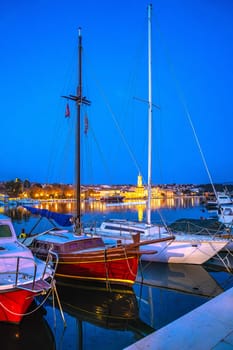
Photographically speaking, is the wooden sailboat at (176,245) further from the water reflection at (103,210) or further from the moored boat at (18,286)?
the water reflection at (103,210)

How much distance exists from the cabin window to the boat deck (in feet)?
26.7

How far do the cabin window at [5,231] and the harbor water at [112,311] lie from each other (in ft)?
10.2

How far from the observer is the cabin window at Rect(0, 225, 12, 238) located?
12229mm

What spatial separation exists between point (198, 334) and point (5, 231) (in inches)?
353

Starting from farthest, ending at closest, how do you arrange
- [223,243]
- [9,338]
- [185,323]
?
[223,243], [9,338], [185,323]

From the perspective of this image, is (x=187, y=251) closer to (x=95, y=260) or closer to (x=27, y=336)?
(x=95, y=260)

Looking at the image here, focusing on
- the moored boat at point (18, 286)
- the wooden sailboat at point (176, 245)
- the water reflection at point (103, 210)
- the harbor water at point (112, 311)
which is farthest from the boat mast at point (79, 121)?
the water reflection at point (103, 210)

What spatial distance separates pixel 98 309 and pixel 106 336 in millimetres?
2083

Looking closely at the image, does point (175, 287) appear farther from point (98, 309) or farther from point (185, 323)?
point (185, 323)

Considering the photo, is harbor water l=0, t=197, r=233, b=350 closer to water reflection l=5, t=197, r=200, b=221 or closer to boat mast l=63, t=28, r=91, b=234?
boat mast l=63, t=28, r=91, b=234

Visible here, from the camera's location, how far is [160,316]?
35.8 feet

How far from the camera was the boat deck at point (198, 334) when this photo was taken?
562 centimetres

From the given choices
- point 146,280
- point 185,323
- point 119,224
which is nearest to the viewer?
point 185,323

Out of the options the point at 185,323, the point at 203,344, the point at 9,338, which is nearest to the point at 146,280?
the point at 9,338
